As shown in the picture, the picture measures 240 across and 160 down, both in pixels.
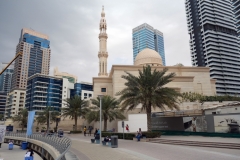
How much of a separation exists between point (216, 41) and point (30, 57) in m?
114

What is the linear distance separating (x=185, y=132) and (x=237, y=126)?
20.9 feet

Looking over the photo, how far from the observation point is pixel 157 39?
178 m

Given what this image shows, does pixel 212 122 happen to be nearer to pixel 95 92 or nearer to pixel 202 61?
pixel 95 92

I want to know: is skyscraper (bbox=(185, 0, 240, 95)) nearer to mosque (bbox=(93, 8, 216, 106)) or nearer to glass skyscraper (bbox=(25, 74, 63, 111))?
mosque (bbox=(93, 8, 216, 106))

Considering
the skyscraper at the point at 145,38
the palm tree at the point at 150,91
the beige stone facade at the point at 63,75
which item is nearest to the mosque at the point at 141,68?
the palm tree at the point at 150,91

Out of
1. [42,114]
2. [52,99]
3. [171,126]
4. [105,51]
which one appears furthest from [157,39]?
[171,126]

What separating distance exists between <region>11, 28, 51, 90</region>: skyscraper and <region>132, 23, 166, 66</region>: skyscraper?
72967 mm

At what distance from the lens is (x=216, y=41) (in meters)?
104

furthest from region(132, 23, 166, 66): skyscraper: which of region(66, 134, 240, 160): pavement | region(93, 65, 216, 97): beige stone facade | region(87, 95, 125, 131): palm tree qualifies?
region(66, 134, 240, 160): pavement

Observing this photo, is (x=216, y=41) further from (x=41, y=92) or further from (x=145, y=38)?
(x=41, y=92)

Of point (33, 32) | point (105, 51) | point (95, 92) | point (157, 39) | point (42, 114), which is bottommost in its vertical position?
point (42, 114)

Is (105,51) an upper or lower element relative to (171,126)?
upper

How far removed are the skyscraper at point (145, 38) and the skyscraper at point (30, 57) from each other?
239 feet

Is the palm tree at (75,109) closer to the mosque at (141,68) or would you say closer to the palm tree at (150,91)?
the mosque at (141,68)
